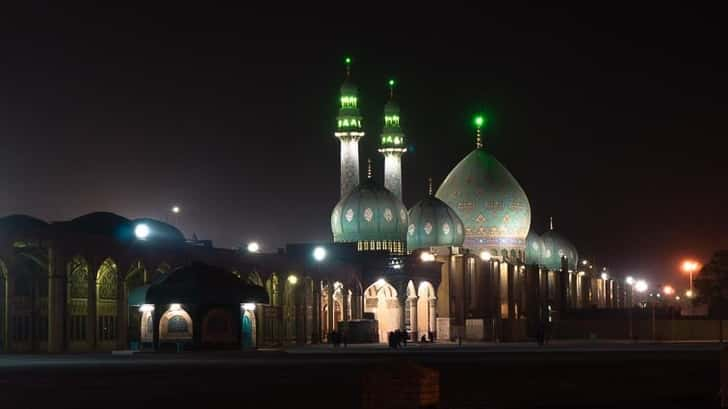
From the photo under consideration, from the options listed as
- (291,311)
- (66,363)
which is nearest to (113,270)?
(291,311)

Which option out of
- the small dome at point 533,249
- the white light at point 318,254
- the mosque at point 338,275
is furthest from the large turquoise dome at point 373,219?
the small dome at point 533,249

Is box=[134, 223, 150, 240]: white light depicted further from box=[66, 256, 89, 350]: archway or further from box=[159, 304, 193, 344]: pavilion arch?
box=[159, 304, 193, 344]: pavilion arch

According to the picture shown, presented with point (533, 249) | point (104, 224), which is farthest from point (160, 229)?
point (533, 249)

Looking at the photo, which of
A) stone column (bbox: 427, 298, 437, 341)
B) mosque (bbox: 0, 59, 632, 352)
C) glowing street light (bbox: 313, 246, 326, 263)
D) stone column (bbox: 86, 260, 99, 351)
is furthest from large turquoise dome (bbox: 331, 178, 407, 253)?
stone column (bbox: 86, 260, 99, 351)

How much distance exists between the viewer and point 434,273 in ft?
334

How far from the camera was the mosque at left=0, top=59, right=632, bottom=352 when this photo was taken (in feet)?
220

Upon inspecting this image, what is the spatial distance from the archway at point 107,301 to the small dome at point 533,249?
61.5 m

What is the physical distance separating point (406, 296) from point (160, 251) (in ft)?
91.2

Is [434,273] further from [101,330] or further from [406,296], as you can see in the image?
[101,330]

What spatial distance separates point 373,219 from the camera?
102 meters

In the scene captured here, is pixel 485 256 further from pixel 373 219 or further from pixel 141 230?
pixel 141 230

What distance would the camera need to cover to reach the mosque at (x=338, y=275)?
6706 cm

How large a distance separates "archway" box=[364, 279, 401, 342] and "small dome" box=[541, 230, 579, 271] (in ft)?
114

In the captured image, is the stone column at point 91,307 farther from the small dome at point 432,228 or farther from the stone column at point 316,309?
the small dome at point 432,228
